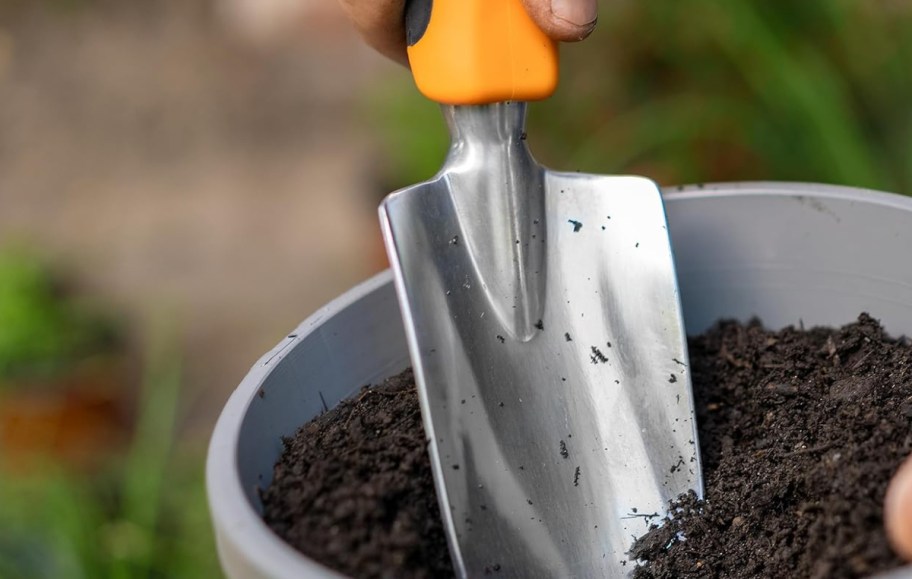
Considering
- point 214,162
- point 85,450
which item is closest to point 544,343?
point 85,450

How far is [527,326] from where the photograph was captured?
29.7 inches

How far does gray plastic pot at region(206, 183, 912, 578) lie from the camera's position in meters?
0.68

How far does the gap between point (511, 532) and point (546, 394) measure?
0.40 feet

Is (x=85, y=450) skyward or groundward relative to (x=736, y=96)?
groundward

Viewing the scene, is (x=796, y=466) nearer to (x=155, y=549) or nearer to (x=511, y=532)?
(x=511, y=532)

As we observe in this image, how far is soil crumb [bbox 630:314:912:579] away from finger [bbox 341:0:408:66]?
0.41 metres

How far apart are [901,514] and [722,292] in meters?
0.38

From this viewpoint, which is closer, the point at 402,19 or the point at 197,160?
the point at 402,19

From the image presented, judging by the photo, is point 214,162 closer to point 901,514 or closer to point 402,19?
point 402,19

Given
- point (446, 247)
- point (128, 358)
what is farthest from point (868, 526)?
Result: point (128, 358)

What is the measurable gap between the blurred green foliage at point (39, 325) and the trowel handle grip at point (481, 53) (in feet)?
4.51

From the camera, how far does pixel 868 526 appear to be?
0.59m

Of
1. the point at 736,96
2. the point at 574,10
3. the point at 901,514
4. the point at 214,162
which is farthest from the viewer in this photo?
the point at 214,162

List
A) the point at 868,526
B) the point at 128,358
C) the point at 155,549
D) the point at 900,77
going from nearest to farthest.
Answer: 1. the point at 868,526
2. the point at 155,549
3. the point at 900,77
4. the point at 128,358
